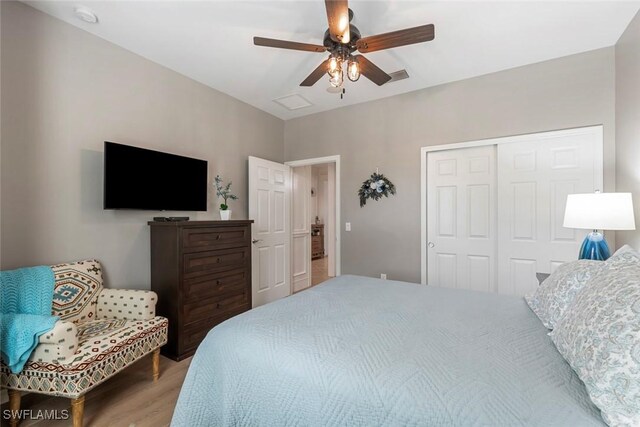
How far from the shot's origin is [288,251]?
14.2 feet

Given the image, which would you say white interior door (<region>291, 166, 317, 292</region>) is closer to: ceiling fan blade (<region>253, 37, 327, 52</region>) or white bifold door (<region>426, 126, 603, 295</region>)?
white bifold door (<region>426, 126, 603, 295</region>)

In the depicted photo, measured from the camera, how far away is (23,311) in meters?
1.77

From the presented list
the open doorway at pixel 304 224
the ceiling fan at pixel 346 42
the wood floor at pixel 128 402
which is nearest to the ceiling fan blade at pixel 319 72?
the ceiling fan at pixel 346 42

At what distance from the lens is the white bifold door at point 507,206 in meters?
2.70

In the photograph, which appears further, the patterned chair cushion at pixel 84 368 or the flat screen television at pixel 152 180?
the flat screen television at pixel 152 180

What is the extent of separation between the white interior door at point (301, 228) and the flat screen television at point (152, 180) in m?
1.79

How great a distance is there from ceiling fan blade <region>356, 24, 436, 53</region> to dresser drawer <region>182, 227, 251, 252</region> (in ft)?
6.61

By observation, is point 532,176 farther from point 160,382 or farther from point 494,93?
point 160,382

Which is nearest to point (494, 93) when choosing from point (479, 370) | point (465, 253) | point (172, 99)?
point (465, 253)

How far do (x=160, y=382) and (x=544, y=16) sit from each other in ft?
13.1

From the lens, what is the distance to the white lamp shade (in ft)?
6.14

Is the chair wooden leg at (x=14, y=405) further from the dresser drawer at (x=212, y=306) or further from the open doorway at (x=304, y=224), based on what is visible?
the open doorway at (x=304, y=224)

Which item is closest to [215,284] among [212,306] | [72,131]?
[212,306]

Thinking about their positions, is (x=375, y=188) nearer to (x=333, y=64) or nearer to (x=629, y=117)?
(x=333, y=64)
